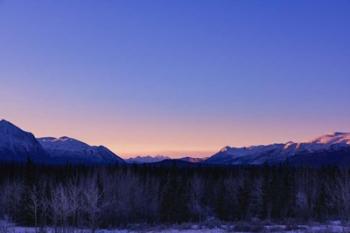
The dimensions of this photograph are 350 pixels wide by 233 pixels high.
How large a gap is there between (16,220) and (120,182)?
15530 mm

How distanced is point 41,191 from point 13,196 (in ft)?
24.7

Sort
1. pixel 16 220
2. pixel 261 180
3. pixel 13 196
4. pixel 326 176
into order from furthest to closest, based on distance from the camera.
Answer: pixel 326 176, pixel 261 180, pixel 13 196, pixel 16 220

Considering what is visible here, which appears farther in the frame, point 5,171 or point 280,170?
point 5,171

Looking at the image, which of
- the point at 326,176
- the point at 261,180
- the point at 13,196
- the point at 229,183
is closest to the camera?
the point at 13,196

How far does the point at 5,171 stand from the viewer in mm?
94188

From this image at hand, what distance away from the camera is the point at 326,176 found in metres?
89.2

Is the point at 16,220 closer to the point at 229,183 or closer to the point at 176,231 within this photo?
the point at 176,231

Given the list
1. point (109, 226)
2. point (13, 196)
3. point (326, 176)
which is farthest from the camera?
point (326, 176)

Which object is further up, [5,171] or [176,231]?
[5,171]

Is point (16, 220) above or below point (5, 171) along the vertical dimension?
below

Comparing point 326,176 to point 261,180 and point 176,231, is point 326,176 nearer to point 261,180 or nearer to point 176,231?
point 261,180

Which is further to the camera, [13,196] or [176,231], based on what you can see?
[13,196]

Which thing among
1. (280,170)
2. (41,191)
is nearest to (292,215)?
(280,170)

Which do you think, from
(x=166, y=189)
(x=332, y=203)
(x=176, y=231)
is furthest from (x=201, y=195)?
(x=176, y=231)
